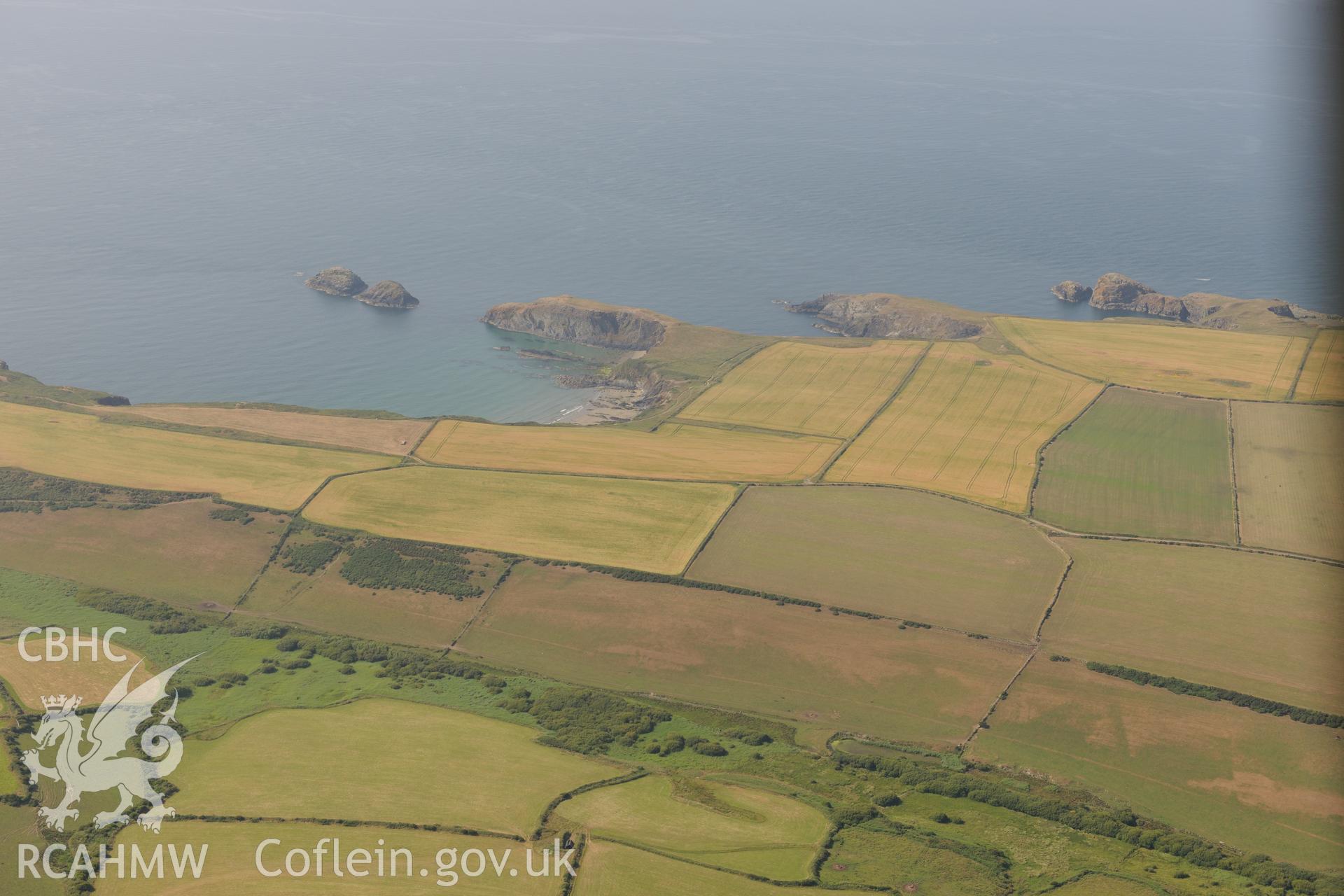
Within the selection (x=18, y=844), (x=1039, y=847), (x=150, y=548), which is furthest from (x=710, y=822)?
(x=150, y=548)

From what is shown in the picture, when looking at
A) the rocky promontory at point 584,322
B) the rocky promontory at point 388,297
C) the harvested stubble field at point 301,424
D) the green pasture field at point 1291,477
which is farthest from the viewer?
the rocky promontory at point 388,297

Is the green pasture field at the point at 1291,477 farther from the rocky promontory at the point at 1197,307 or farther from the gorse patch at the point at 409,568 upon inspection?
the gorse patch at the point at 409,568

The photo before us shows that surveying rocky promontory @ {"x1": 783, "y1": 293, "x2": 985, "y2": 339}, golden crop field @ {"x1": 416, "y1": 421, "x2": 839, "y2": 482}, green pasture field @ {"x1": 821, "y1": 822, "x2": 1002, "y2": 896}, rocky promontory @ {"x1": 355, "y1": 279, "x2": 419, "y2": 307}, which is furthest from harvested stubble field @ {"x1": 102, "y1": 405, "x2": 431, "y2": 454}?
green pasture field @ {"x1": 821, "y1": 822, "x2": 1002, "y2": 896}

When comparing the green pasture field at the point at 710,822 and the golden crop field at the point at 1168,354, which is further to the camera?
the golden crop field at the point at 1168,354

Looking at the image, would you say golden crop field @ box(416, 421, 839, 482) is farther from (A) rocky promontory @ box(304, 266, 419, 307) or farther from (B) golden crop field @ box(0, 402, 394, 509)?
(A) rocky promontory @ box(304, 266, 419, 307)

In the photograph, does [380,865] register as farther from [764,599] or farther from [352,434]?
[352,434]

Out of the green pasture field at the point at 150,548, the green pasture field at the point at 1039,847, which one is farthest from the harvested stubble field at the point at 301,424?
the green pasture field at the point at 1039,847
